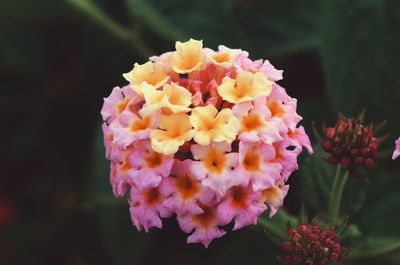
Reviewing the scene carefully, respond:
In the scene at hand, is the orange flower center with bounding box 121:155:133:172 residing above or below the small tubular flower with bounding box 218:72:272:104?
below

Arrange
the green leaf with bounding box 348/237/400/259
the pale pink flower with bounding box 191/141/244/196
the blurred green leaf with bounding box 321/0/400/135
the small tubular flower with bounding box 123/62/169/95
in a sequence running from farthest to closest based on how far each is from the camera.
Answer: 1. the blurred green leaf with bounding box 321/0/400/135
2. the green leaf with bounding box 348/237/400/259
3. the small tubular flower with bounding box 123/62/169/95
4. the pale pink flower with bounding box 191/141/244/196

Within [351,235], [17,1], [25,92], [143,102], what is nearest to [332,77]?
[351,235]

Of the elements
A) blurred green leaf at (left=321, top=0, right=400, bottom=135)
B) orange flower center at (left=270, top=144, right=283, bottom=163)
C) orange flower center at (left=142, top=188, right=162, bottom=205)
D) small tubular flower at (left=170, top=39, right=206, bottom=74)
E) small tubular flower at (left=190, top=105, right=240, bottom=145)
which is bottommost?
orange flower center at (left=142, top=188, right=162, bottom=205)

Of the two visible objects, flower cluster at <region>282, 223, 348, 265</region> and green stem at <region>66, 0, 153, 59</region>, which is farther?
green stem at <region>66, 0, 153, 59</region>

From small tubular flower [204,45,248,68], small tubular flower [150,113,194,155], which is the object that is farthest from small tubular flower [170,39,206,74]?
small tubular flower [150,113,194,155]

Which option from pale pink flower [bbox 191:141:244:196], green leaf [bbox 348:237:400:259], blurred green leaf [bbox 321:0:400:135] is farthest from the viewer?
blurred green leaf [bbox 321:0:400:135]

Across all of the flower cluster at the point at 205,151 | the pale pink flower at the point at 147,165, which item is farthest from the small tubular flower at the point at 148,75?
the pale pink flower at the point at 147,165

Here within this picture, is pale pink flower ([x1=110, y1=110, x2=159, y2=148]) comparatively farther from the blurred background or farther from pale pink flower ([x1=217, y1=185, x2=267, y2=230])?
the blurred background

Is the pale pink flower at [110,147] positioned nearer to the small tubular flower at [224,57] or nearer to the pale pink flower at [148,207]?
the pale pink flower at [148,207]

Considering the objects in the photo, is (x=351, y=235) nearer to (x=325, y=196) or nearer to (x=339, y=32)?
(x=325, y=196)
